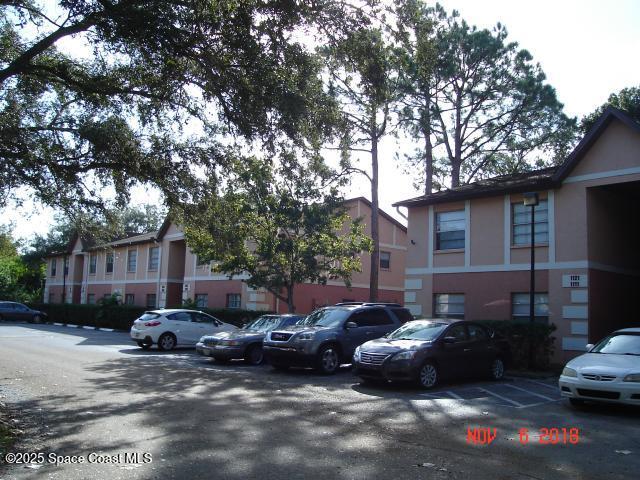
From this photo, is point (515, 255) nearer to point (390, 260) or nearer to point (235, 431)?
point (235, 431)

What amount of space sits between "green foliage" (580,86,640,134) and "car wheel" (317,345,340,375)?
2193 cm

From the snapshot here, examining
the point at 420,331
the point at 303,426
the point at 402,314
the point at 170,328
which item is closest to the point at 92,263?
the point at 170,328

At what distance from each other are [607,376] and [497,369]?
4.42 m

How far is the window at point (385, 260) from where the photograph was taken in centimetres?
3388

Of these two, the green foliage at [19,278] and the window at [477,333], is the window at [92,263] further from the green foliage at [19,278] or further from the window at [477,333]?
the window at [477,333]

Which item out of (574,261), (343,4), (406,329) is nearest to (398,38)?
(343,4)

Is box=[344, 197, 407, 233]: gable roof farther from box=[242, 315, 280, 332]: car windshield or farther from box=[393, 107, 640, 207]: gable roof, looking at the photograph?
box=[242, 315, 280, 332]: car windshield

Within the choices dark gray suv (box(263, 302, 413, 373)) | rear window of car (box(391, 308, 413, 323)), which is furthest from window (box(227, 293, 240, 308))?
rear window of car (box(391, 308, 413, 323))

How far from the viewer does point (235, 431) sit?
305 inches

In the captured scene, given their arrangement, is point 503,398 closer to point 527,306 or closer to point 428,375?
point 428,375

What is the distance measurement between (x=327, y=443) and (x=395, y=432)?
1.23 m

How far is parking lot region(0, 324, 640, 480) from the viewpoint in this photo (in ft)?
20.1

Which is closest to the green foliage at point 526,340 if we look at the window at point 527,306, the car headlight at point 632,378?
the window at point 527,306
